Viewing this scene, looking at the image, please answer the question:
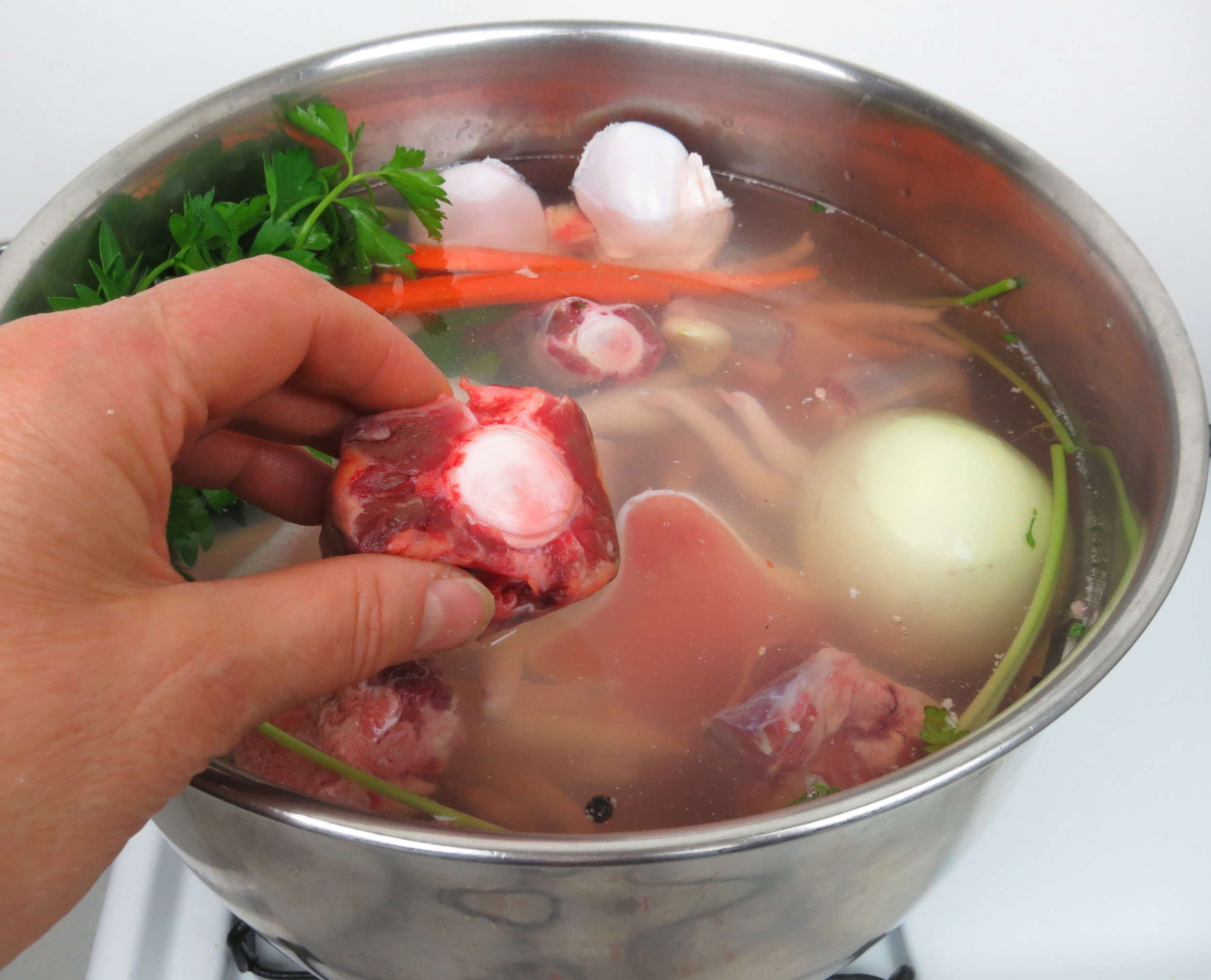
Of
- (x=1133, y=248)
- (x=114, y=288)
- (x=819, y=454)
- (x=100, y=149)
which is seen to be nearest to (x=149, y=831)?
(x=114, y=288)

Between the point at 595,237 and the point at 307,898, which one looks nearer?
the point at 307,898

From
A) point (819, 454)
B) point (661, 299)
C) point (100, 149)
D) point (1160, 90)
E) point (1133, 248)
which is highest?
point (1160, 90)

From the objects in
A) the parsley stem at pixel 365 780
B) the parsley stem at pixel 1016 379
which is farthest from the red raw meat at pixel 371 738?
the parsley stem at pixel 1016 379

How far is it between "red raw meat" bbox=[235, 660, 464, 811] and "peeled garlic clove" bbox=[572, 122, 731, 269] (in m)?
0.71

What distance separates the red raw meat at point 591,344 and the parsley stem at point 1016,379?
1.34 ft

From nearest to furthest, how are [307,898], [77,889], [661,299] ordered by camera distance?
[77,889], [307,898], [661,299]

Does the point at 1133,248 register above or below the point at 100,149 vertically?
below

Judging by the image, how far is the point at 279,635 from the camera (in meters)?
0.61

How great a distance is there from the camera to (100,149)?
59.3 inches

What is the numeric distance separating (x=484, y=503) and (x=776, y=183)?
844 millimetres

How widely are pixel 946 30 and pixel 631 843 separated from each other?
55.5 inches

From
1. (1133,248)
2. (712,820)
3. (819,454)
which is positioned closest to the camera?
(712,820)

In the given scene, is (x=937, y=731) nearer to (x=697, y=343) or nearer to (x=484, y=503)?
(x=484, y=503)

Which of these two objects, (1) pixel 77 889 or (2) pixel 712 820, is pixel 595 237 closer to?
(2) pixel 712 820
